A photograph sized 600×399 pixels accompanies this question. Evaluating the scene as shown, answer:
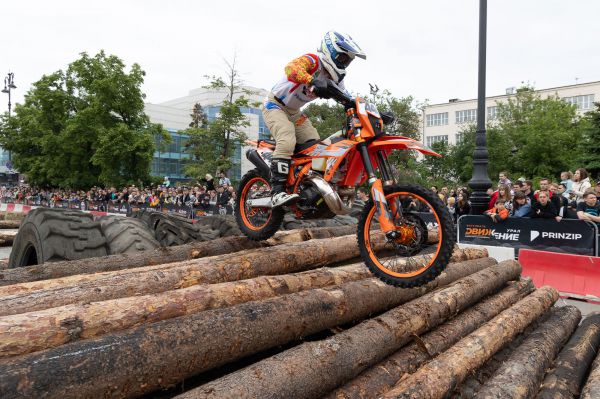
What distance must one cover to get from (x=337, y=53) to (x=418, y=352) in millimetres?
3017

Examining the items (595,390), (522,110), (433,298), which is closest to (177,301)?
(433,298)

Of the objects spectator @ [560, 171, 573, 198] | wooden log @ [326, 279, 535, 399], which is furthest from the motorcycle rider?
spectator @ [560, 171, 573, 198]

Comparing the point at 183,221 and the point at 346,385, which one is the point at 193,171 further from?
the point at 346,385

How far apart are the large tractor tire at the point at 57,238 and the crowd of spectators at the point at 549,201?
700 centimetres

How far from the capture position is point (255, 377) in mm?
2928

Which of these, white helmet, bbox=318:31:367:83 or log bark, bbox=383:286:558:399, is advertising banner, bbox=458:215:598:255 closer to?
log bark, bbox=383:286:558:399

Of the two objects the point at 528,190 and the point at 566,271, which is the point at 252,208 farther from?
the point at 528,190

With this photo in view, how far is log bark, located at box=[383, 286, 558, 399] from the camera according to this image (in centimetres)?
340

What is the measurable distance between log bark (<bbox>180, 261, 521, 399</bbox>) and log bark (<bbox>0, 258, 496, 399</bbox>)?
19 centimetres

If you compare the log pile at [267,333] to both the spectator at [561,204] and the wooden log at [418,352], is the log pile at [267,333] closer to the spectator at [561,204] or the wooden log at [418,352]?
the wooden log at [418,352]

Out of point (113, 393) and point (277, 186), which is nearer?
point (113, 393)

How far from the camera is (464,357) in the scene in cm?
408

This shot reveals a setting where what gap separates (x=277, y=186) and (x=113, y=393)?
10.8 ft

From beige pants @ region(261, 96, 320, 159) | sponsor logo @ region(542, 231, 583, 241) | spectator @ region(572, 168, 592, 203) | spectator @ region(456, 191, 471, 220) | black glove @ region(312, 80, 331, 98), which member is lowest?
sponsor logo @ region(542, 231, 583, 241)
